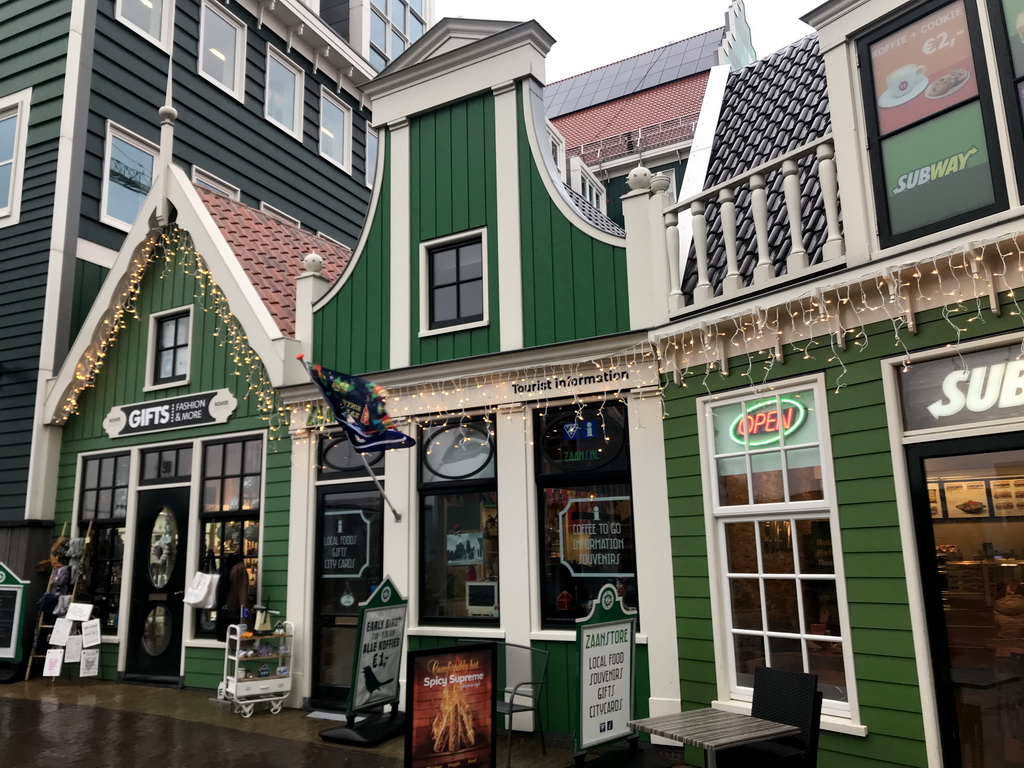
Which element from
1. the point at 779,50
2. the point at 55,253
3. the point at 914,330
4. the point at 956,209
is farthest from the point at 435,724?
the point at 55,253

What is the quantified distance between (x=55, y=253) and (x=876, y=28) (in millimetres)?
11088

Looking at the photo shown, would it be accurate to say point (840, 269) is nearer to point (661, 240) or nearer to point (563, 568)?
point (661, 240)

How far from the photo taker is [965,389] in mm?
5430

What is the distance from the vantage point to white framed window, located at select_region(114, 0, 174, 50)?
43.0 ft

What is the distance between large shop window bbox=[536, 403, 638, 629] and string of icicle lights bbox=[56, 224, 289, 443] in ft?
12.0

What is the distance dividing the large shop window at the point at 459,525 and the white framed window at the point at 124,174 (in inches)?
294

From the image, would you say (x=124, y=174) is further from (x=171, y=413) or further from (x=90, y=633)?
(x=90, y=633)

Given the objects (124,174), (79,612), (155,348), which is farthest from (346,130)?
(79,612)

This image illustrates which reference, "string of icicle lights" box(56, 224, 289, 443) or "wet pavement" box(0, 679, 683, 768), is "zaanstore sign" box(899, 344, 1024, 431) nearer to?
"wet pavement" box(0, 679, 683, 768)

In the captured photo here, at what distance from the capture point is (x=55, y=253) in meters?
11.9

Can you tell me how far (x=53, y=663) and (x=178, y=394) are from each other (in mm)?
3711

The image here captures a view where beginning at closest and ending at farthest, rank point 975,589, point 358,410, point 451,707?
point 975,589 < point 451,707 < point 358,410

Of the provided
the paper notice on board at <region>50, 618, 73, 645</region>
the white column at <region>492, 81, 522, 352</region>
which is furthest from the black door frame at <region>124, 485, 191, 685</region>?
the white column at <region>492, 81, 522, 352</region>

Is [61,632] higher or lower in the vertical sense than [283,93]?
lower
